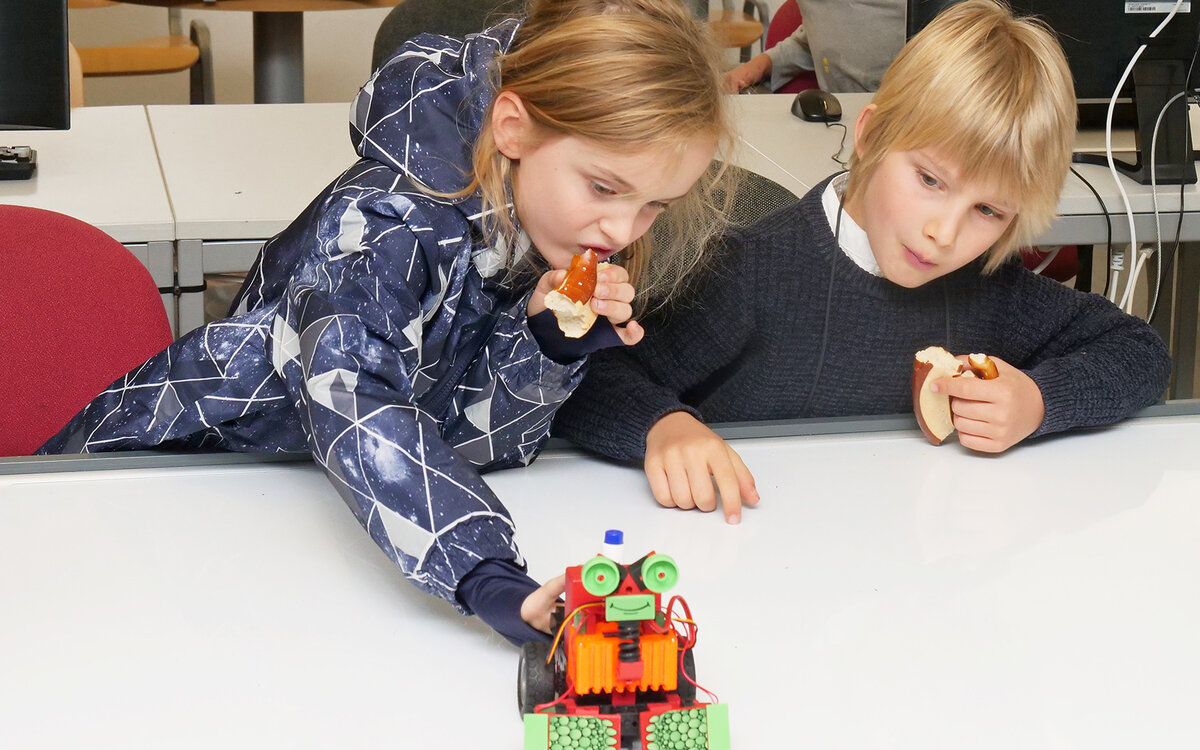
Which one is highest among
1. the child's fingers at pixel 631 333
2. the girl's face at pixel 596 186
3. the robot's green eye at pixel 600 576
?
the girl's face at pixel 596 186

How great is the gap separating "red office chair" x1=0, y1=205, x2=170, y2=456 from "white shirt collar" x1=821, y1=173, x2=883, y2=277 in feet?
2.30

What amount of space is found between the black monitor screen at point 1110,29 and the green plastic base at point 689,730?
1.49 m

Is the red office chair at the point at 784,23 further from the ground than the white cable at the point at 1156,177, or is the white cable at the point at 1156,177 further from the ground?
the red office chair at the point at 784,23

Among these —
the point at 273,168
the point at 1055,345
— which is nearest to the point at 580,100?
the point at 1055,345

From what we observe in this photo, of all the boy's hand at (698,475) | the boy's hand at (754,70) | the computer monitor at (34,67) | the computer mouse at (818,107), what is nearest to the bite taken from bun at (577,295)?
the boy's hand at (698,475)

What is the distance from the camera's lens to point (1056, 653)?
0.76 metres

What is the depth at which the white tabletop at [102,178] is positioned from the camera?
5.17ft

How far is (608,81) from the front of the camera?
893 millimetres

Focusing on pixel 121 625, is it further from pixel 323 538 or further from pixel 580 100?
pixel 580 100

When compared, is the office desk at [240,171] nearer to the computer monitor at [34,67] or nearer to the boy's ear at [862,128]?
the boy's ear at [862,128]

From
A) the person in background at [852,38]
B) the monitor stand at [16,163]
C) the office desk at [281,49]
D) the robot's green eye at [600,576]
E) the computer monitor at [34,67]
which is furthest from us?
the office desk at [281,49]

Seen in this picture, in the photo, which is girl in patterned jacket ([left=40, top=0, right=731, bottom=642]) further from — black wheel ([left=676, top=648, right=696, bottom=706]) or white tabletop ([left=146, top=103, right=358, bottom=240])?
white tabletop ([left=146, top=103, right=358, bottom=240])

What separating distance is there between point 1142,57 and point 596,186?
4.35ft

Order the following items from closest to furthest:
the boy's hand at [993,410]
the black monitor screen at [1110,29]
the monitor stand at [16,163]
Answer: the boy's hand at [993,410], the monitor stand at [16,163], the black monitor screen at [1110,29]
